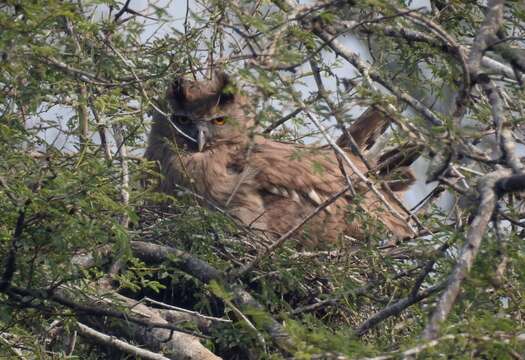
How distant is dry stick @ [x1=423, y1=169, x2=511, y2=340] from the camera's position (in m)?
2.81

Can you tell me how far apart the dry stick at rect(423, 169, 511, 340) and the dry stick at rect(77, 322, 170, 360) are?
194 centimetres

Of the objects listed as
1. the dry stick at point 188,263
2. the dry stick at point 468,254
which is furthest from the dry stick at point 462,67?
the dry stick at point 188,263

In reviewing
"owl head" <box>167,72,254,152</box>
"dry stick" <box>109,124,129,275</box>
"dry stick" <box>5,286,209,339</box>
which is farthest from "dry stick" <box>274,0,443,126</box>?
"owl head" <box>167,72,254,152</box>

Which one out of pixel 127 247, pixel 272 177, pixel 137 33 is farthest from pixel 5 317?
pixel 272 177

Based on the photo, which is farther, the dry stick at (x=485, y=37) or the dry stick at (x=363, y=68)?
the dry stick at (x=363, y=68)

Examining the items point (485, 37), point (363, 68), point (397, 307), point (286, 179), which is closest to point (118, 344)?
point (397, 307)

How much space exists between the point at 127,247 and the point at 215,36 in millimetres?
1473

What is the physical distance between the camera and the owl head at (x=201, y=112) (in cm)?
705

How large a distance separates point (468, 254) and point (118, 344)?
230cm

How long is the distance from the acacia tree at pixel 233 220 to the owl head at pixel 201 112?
0.90 m

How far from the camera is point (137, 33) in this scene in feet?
16.4

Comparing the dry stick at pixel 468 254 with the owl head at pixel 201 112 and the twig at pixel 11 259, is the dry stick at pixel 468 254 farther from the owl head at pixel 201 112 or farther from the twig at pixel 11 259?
the owl head at pixel 201 112

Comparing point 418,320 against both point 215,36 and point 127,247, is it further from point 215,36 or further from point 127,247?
point 215,36

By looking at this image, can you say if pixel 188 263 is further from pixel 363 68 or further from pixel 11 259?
pixel 363 68
